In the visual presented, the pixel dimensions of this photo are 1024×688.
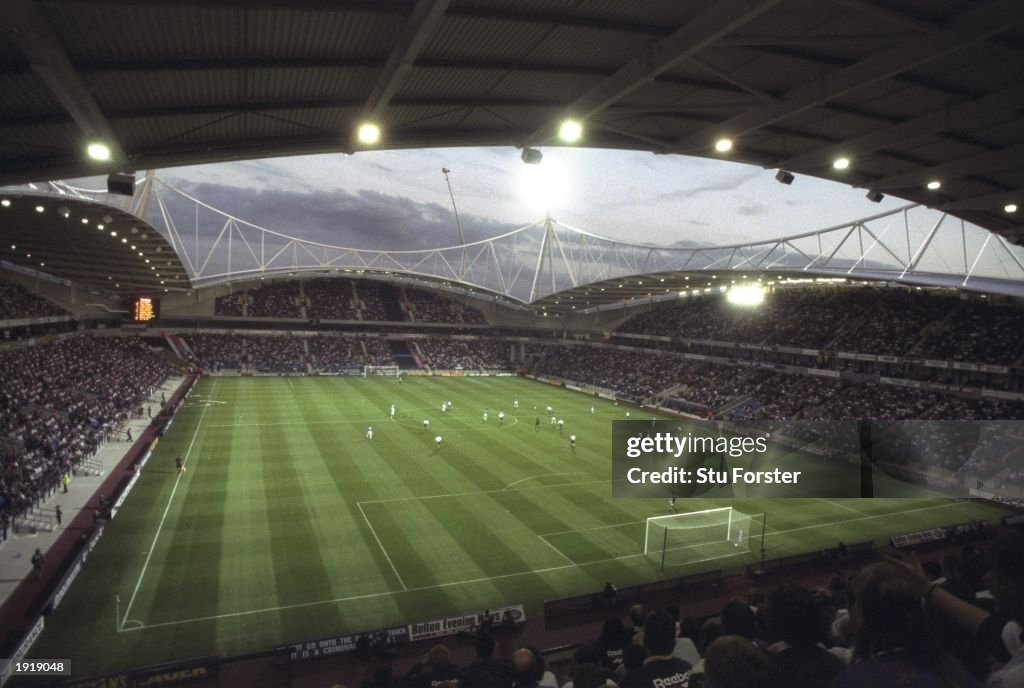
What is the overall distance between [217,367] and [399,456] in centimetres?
4304

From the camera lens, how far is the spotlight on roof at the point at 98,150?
8055 millimetres

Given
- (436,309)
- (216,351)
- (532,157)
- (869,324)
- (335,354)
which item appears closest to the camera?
(532,157)

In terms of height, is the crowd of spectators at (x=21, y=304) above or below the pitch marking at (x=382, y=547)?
above

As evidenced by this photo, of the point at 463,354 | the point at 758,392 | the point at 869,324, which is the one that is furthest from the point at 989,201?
the point at 463,354

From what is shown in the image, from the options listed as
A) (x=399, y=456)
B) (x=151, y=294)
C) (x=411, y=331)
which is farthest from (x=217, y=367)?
(x=399, y=456)

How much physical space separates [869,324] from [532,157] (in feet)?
160

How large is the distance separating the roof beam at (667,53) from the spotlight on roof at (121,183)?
22.6ft

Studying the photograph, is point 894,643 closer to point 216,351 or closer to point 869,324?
point 869,324

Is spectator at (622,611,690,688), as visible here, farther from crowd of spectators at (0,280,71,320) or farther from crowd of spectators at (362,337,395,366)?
crowd of spectators at (362,337,395,366)

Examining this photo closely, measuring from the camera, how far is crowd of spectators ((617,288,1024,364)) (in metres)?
40.2

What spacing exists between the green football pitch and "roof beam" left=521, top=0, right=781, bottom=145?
1328 centimetres

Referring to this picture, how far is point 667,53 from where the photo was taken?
810 cm

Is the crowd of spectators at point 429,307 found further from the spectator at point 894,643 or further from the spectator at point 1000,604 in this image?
the spectator at point 894,643

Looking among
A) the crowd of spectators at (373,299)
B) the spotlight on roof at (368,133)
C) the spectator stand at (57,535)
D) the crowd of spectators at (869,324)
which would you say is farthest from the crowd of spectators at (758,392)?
the spectator stand at (57,535)
